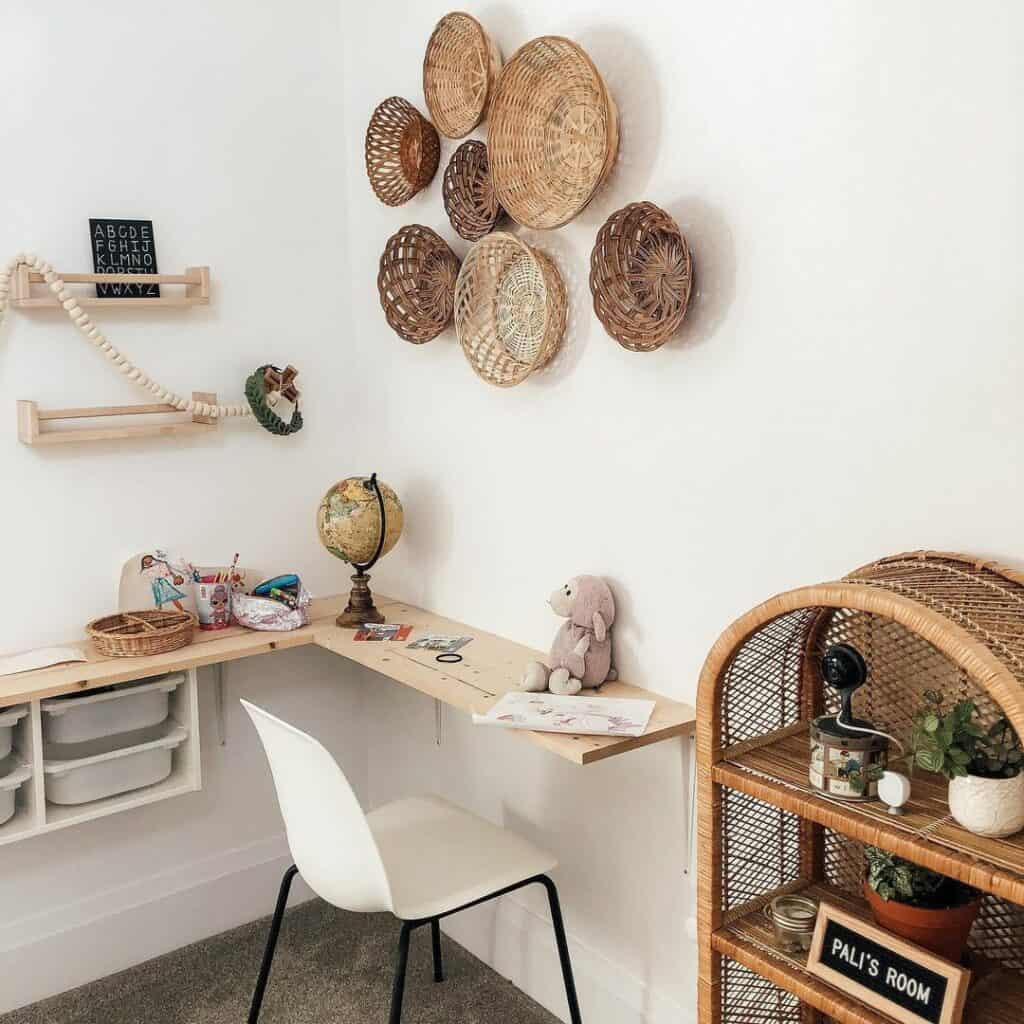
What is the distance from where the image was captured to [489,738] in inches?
99.2

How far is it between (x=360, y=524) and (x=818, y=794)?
1319 mm

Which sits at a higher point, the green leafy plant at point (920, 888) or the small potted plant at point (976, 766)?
the small potted plant at point (976, 766)

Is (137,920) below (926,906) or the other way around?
below

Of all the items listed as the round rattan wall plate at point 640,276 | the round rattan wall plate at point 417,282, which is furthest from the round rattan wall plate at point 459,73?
the round rattan wall plate at point 640,276

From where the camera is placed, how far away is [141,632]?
236cm

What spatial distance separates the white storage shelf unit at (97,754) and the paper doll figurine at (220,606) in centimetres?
14

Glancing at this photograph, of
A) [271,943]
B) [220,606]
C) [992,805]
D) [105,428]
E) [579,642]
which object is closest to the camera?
[992,805]

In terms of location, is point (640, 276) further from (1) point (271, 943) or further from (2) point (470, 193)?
(1) point (271, 943)

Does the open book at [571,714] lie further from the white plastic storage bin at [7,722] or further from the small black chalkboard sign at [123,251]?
the small black chalkboard sign at [123,251]

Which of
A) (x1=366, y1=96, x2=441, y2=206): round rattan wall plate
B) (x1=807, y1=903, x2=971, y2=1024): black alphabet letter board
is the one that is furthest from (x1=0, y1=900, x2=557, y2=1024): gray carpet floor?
(x1=366, y1=96, x2=441, y2=206): round rattan wall plate

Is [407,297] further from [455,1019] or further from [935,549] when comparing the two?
[455,1019]

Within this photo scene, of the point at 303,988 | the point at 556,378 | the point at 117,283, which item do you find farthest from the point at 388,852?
the point at 117,283

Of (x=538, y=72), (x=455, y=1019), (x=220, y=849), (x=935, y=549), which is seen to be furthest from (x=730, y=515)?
(x=220, y=849)

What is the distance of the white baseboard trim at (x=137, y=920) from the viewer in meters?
2.44
